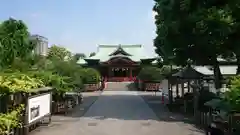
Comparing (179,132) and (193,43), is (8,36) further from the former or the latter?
(179,132)

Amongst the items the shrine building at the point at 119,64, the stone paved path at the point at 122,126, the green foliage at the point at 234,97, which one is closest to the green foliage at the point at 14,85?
the stone paved path at the point at 122,126

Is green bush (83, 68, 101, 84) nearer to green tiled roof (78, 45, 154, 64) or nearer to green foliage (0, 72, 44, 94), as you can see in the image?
green tiled roof (78, 45, 154, 64)

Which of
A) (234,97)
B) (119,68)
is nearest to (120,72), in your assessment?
(119,68)

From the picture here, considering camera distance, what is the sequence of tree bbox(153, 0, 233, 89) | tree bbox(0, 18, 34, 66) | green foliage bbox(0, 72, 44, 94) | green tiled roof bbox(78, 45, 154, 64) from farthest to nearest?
green tiled roof bbox(78, 45, 154, 64)
tree bbox(0, 18, 34, 66)
tree bbox(153, 0, 233, 89)
green foliage bbox(0, 72, 44, 94)

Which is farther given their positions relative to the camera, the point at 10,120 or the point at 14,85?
the point at 14,85

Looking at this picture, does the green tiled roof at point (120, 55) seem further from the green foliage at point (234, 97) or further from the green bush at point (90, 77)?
the green foliage at point (234, 97)

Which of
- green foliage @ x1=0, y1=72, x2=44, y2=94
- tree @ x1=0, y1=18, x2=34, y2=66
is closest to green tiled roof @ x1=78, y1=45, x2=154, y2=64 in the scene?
tree @ x1=0, y1=18, x2=34, y2=66

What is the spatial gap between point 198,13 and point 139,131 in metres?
7.37

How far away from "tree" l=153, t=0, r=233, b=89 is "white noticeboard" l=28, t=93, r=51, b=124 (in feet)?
26.4

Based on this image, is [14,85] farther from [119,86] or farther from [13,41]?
[119,86]

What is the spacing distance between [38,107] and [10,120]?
292 centimetres

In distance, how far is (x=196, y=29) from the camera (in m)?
16.0

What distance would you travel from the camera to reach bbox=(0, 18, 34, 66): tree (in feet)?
59.9

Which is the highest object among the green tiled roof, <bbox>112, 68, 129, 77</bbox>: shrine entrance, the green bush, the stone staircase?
the green tiled roof
